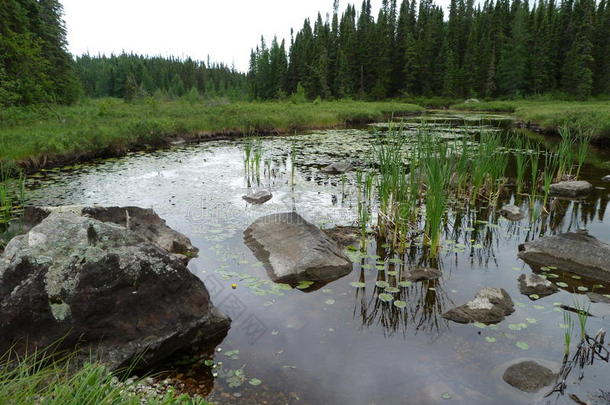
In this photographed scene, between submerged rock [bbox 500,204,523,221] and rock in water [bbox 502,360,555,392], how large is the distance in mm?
4690

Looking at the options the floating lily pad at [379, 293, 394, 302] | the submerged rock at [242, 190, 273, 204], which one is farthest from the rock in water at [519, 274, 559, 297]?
the submerged rock at [242, 190, 273, 204]

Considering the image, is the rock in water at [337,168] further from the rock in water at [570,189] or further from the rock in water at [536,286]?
the rock in water at [536,286]

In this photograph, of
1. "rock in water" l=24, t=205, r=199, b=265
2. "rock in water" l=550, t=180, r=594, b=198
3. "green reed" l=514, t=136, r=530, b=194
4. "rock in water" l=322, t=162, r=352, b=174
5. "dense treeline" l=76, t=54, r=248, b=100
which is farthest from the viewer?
"dense treeline" l=76, t=54, r=248, b=100

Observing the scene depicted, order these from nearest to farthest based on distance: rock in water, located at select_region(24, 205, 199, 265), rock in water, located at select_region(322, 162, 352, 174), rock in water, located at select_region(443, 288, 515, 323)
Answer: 1. rock in water, located at select_region(443, 288, 515, 323)
2. rock in water, located at select_region(24, 205, 199, 265)
3. rock in water, located at select_region(322, 162, 352, 174)

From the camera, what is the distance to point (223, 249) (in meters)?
6.10

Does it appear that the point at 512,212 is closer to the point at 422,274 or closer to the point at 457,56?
the point at 422,274

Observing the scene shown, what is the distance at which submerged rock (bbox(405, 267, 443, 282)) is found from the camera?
5152 mm

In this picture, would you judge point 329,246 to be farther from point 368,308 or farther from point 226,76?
point 226,76

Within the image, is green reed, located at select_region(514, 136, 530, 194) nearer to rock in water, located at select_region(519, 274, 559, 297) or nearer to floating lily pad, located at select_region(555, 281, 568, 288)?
floating lily pad, located at select_region(555, 281, 568, 288)

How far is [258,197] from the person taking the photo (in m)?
8.69

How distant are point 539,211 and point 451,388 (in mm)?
5945

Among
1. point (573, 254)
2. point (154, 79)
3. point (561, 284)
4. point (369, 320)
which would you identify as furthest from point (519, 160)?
point (154, 79)

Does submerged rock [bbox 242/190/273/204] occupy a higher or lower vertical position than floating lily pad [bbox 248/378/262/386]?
higher

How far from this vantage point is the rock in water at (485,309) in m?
4.25
